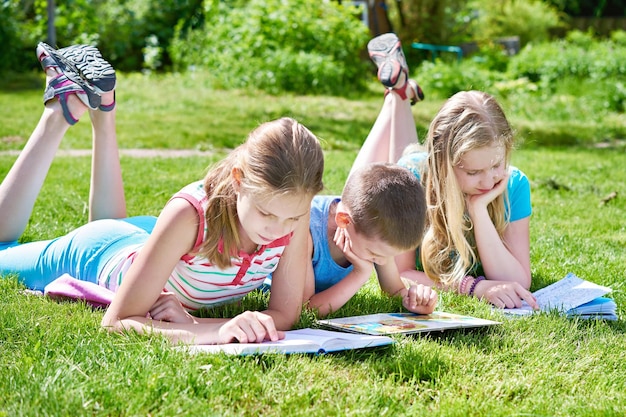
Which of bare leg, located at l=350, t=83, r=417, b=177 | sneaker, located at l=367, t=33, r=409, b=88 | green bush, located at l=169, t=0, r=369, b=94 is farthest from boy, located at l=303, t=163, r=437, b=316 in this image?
green bush, located at l=169, t=0, r=369, b=94

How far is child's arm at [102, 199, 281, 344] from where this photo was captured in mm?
2752

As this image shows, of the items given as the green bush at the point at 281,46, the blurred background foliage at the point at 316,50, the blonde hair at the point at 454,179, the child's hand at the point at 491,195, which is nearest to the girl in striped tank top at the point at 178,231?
the blonde hair at the point at 454,179

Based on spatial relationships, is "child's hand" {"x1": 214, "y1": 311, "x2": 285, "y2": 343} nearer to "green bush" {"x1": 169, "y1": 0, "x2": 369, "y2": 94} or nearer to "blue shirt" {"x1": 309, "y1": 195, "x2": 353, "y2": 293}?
"blue shirt" {"x1": 309, "y1": 195, "x2": 353, "y2": 293}

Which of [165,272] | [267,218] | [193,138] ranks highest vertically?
[267,218]

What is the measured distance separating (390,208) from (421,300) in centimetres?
53

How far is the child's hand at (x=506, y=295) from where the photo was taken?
354cm

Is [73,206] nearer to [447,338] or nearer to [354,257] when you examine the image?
[354,257]

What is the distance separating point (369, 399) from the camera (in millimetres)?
2412

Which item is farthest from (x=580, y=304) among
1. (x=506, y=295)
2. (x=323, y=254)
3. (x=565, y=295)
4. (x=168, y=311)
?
(x=168, y=311)

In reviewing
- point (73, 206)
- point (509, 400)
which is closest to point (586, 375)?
point (509, 400)

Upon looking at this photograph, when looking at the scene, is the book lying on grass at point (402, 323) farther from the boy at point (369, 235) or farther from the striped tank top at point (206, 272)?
the striped tank top at point (206, 272)

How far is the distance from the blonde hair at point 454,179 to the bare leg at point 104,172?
1.63 metres

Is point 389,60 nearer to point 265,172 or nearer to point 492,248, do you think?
point 492,248

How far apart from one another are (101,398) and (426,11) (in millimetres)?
15319
